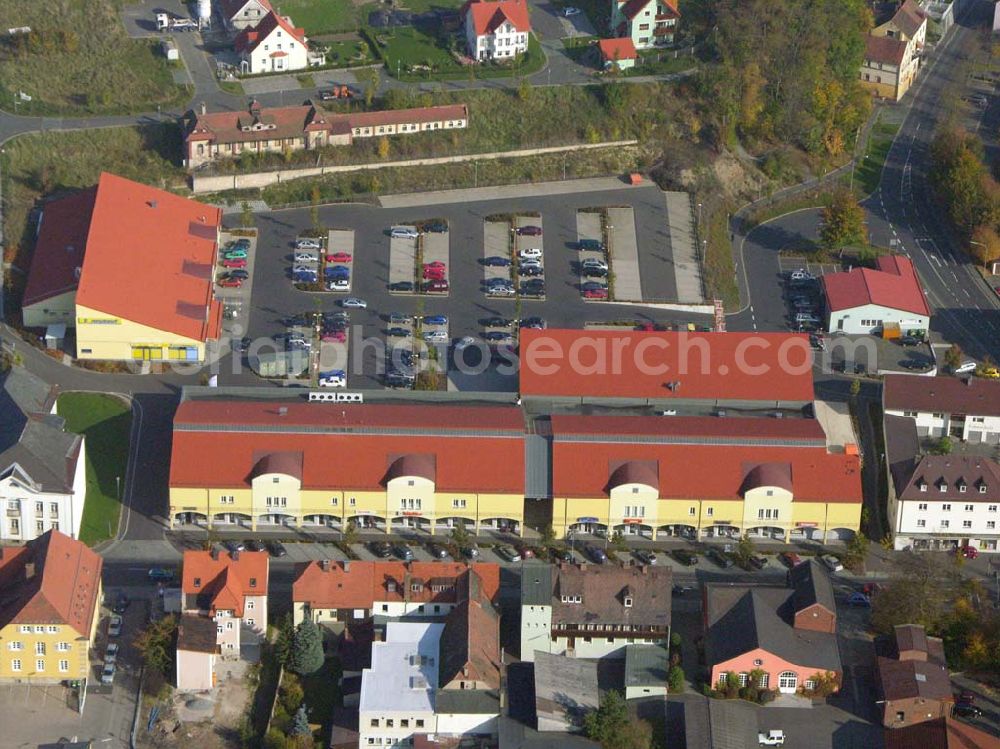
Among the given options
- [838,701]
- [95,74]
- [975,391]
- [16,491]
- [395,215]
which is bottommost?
[838,701]

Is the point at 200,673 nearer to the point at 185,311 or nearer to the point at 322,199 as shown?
the point at 185,311

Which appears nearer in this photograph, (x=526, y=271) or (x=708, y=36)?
(x=526, y=271)

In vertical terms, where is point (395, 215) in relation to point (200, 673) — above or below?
above

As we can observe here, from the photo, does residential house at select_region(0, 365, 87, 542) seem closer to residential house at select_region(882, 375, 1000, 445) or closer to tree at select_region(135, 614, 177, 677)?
tree at select_region(135, 614, 177, 677)

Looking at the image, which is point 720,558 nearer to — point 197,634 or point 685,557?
point 685,557

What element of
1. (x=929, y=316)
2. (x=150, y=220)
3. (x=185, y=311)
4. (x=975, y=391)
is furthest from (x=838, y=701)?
(x=150, y=220)

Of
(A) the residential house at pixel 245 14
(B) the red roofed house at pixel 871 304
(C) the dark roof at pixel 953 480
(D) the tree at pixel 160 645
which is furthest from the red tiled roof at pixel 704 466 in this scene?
(A) the residential house at pixel 245 14

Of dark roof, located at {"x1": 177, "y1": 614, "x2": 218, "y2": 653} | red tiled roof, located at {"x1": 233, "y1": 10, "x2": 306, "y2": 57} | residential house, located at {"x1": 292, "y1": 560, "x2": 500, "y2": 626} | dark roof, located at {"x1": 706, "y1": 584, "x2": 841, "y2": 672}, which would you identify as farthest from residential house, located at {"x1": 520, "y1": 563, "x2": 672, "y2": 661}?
red tiled roof, located at {"x1": 233, "y1": 10, "x2": 306, "y2": 57}
